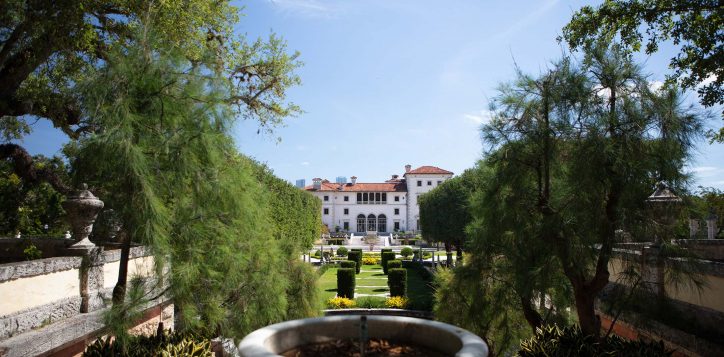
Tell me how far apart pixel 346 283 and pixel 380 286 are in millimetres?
4739

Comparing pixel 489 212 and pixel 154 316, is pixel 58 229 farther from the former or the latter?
pixel 489 212

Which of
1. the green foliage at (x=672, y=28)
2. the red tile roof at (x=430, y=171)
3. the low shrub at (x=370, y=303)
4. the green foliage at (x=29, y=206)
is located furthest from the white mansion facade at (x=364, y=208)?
Answer: the green foliage at (x=672, y=28)

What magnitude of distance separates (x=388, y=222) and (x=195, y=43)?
6151 cm

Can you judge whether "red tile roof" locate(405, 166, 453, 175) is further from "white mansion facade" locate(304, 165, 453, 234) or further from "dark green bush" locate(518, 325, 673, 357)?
"dark green bush" locate(518, 325, 673, 357)

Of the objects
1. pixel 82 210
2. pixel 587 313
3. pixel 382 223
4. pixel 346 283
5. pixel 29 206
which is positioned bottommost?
pixel 346 283

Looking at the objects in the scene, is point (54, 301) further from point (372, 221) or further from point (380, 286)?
point (372, 221)

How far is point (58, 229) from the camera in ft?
63.8

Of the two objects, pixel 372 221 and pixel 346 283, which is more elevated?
pixel 372 221

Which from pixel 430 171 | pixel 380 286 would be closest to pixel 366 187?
pixel 430 171

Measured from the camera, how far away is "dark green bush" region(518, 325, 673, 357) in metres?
6.43

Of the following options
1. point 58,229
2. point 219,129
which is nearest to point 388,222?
point 58,229

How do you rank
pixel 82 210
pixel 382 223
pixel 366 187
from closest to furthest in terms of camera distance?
pixel 82 210
pixel 382 223
pixel 366 187

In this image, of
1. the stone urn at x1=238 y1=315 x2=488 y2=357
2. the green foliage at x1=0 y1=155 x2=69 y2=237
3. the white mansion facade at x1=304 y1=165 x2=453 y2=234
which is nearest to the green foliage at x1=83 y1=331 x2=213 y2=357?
the stone urn at x1=238 y1=315 x2=488 y2=357

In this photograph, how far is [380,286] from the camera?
2161 cm
